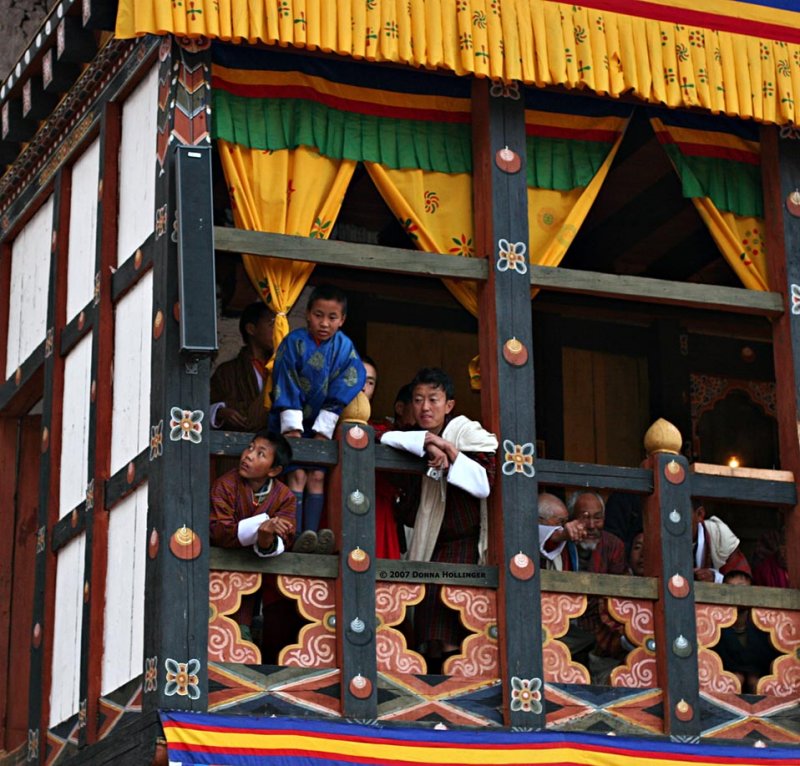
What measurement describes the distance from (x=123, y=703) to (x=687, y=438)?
222 inches

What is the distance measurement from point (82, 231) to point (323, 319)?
1998 millimetres

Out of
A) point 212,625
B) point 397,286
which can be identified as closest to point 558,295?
point 397,286

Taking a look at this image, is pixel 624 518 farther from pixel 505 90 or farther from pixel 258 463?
pixel 258 463

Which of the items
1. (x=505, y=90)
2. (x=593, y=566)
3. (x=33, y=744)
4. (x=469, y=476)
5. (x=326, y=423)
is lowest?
(x=33, y=744)

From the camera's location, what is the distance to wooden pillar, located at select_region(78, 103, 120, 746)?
10.2 metres

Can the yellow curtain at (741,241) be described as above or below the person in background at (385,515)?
above

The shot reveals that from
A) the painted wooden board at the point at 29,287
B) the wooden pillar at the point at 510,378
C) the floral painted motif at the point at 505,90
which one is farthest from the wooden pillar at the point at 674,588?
the painted wooden board at the point at 29,287

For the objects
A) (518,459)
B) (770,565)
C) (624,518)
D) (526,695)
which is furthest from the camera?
(624,518)

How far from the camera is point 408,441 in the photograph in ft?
32.8

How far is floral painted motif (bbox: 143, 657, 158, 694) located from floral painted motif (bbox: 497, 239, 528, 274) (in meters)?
2.79

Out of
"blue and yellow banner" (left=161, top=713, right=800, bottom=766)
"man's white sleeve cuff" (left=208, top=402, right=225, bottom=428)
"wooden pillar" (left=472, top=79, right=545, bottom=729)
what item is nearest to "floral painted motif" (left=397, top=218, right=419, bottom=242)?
"wooden pillar" (left=472, top=79, right=545, bottom=729)

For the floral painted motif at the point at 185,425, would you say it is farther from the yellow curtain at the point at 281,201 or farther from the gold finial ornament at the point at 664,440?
the gold finial ornament at the point at 664,440

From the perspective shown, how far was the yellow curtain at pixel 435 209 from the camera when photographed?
34.9 feet

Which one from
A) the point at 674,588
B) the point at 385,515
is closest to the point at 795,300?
the point at 674,588
